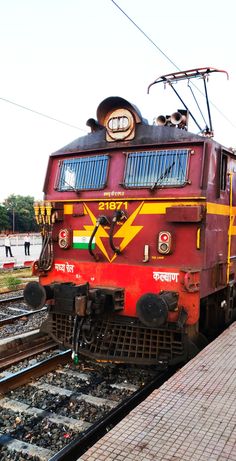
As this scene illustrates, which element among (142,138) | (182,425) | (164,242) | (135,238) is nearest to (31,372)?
(135,238)

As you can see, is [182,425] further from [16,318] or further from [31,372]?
[16,318]

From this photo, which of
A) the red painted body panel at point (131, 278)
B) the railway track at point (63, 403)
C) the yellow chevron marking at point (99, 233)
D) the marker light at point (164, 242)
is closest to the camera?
the railway track at point (63, 403)

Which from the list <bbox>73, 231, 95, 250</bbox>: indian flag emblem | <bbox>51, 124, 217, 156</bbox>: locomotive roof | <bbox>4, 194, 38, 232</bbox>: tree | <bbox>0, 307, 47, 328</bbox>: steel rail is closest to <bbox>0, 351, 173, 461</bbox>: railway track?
<bbox>73, 231, 95, 250</bbox>: indian flag emblem

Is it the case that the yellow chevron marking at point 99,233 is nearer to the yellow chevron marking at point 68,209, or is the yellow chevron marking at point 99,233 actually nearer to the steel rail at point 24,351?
the yellow chevron marking at point 68,209

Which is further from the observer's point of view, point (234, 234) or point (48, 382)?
point (234, 234)

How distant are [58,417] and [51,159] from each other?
151 inches

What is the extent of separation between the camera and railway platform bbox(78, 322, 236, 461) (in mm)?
2891

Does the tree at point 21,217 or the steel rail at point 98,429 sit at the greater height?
the tree at point 21,217

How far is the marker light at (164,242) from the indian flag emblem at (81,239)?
3.38 ft

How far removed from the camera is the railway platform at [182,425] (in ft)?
9.48

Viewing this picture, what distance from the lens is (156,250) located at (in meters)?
5.48

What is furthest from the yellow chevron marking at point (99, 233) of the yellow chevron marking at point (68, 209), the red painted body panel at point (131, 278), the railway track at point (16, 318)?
the railway track at point (16, 318)

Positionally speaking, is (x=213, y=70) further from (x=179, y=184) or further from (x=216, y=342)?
(x=216, y=342)

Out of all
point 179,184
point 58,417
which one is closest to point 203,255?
point 179,184
